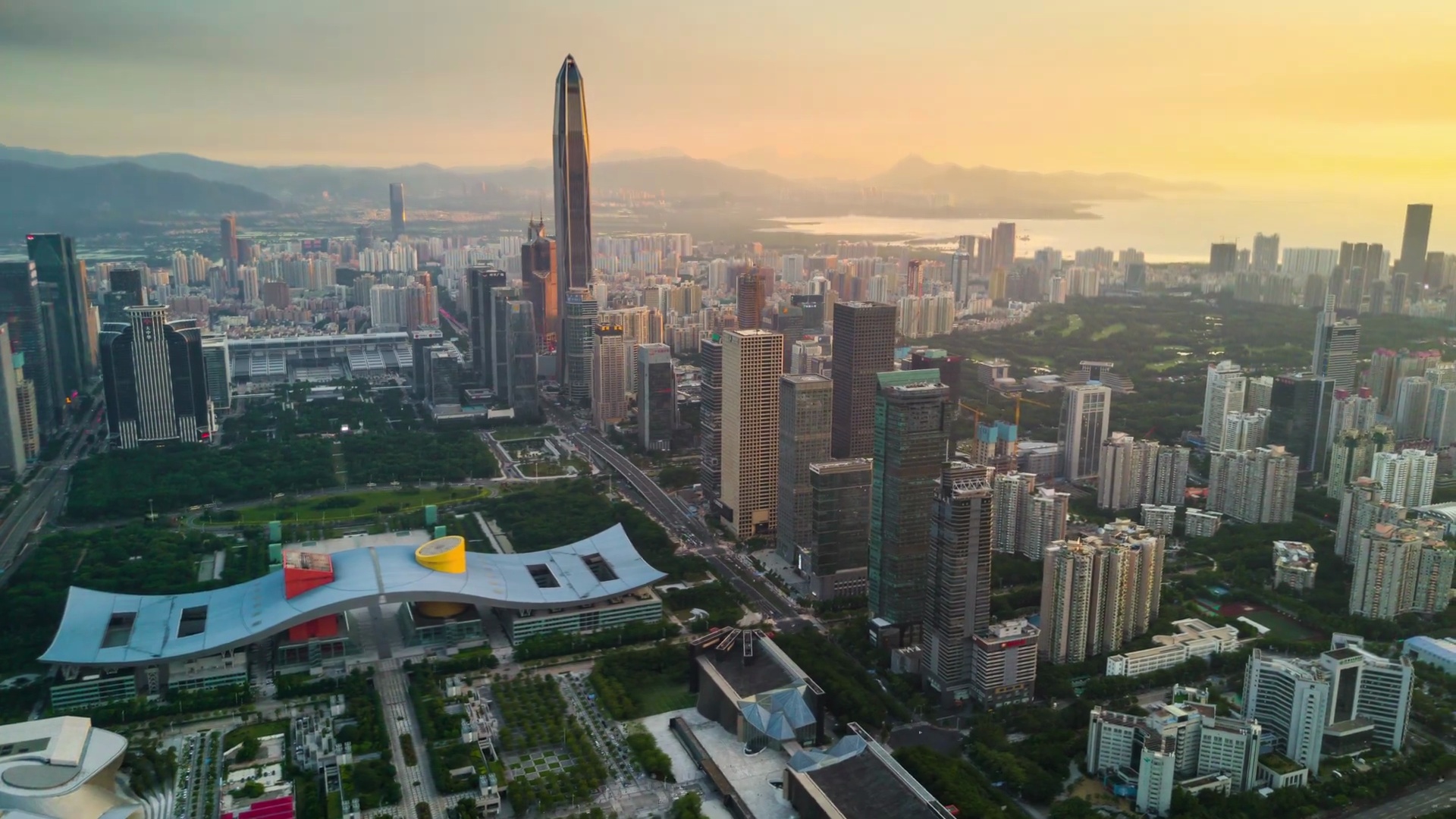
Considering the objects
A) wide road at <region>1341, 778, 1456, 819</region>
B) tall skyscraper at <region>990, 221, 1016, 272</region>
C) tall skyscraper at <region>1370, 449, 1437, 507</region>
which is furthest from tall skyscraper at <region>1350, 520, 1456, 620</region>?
tall skyscraper at <region>990, 221, 1016, 272</region>

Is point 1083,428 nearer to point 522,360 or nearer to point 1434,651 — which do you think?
point 1434,651

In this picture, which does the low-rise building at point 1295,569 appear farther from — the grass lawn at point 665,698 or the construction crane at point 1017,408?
the grass lawn at point 665,698

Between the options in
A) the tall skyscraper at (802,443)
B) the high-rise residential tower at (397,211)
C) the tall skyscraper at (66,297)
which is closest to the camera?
the tall skyscraper at (802,443)

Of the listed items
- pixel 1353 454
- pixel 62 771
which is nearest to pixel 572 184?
pixel 1353 454

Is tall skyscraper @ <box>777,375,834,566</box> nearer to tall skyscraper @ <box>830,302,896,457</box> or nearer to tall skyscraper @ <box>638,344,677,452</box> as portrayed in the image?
tall skyscraper @ <box>830,302,896,457</box>

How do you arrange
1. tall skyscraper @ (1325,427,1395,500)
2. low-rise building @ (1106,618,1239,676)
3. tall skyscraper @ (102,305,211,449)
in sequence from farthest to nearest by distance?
1. tall skyscraper @ (102,305,211,449)
2. tall skyscraper @ (1325,427,1395,500)
3. low-rise building @ (1106,618,1239,676)

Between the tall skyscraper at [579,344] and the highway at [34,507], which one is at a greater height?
the tall skyscraper at [579,344]

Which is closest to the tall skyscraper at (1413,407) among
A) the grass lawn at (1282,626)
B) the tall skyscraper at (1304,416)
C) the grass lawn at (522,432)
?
the tall skyscraper at (1304,416)

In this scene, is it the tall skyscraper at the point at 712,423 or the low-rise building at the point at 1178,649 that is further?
the tall skyscraper at the point at 712,423
